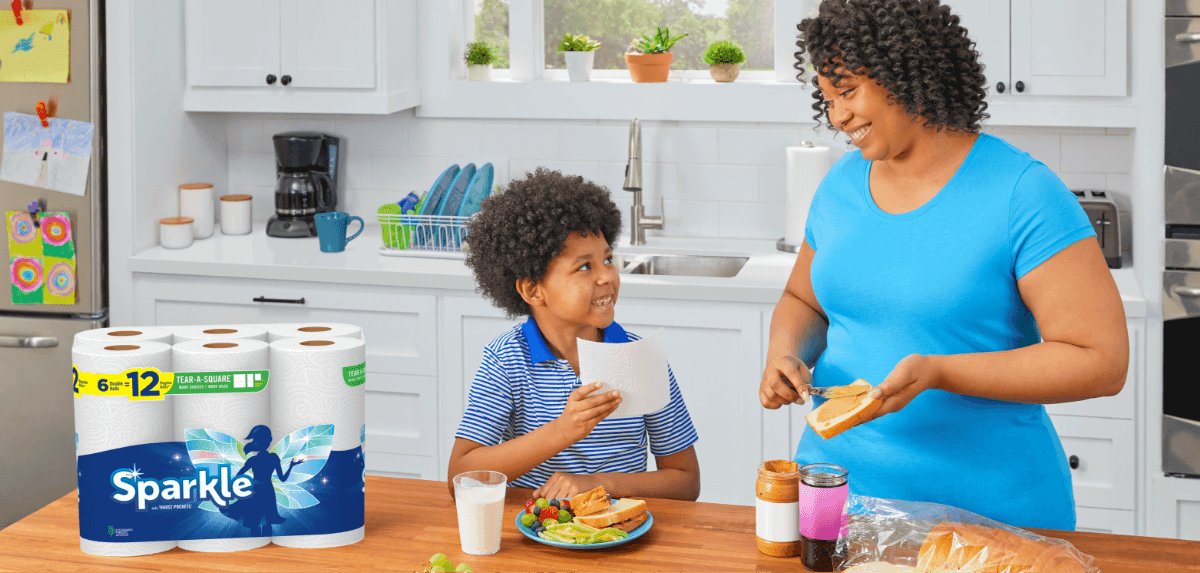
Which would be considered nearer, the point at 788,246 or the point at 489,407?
the point at 489,407

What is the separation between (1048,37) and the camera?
354 cm

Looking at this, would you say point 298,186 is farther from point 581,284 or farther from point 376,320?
point 581,284

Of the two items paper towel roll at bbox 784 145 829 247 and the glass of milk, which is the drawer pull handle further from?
the glass of milk

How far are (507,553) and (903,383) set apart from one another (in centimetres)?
56

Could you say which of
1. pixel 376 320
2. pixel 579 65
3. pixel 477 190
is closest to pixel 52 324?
pixel 376 320

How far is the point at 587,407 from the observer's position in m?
1.91

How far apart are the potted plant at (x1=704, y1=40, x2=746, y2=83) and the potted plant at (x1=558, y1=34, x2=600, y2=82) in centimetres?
37

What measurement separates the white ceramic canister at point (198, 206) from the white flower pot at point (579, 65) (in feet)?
3.90

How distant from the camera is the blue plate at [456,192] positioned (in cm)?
395

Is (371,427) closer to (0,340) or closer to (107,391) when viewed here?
(0,340)

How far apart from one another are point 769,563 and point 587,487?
36 cm

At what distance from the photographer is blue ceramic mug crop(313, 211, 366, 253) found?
3936mm

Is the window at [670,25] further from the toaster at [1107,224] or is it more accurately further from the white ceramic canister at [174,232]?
the white ceramic canister at [174,232]

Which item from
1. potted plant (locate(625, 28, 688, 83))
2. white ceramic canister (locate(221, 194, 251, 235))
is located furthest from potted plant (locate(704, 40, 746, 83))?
white ceramic canister (locate(221, 194, 251, 235))
